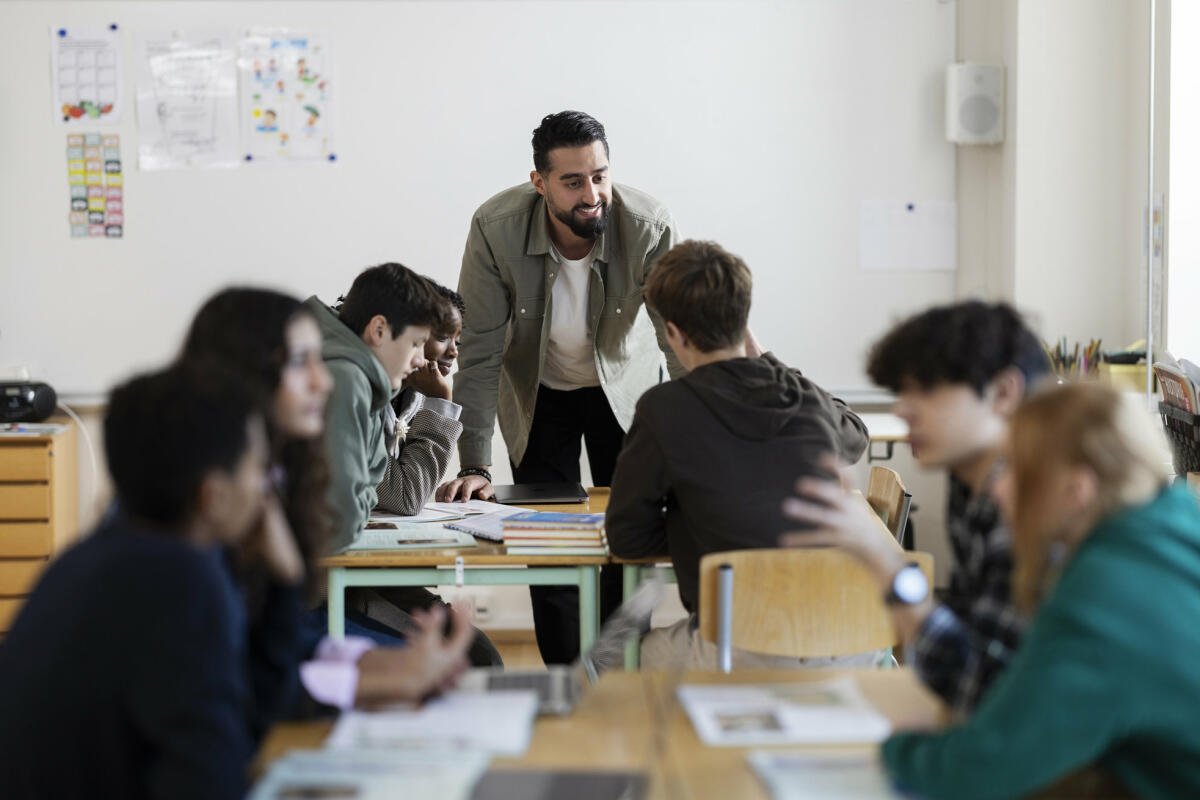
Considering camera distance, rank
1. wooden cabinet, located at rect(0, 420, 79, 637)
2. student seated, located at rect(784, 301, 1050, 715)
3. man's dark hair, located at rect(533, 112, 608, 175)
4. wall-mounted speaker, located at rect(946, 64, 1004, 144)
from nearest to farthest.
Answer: student seated, located at rect(784, 301, 1050, 715), man's dark hair, located at rect(533, 112, 608, 175), wooden cabinet, located at rect(0, 420, 79, 637), wall-mounted speaker, located at rect(946, 64, 1004, 144)

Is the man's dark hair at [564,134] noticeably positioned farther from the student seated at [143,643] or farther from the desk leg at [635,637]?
the student seated at [143,643]

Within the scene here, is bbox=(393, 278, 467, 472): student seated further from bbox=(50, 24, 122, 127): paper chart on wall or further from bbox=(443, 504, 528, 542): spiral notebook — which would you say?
bbox=(50, 24, 122, 127): paper chart on wall

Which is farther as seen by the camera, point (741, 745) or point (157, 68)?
point (157, 68)

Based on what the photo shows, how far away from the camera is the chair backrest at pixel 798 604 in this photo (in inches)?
74.1

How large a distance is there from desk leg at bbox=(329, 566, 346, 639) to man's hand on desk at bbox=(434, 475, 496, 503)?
577 millimetres

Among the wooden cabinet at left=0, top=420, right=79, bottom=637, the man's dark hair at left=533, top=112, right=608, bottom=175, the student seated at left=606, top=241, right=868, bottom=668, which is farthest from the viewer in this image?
the wooden cabinet at left=0, top=420, right=79, bottom=637

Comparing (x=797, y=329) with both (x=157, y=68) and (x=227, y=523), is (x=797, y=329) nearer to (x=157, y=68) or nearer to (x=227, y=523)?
(x=157, y=68)

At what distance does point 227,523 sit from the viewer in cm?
115

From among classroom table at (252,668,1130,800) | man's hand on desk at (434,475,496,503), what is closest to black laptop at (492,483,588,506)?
man's hand on desk at (434,475,496,503)

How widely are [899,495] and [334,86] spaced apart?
281 cm

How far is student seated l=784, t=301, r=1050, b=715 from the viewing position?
1.35 meters

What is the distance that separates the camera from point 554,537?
2.46 m

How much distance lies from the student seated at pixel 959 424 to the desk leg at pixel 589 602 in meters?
1.05

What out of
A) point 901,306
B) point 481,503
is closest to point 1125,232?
point 901,306
